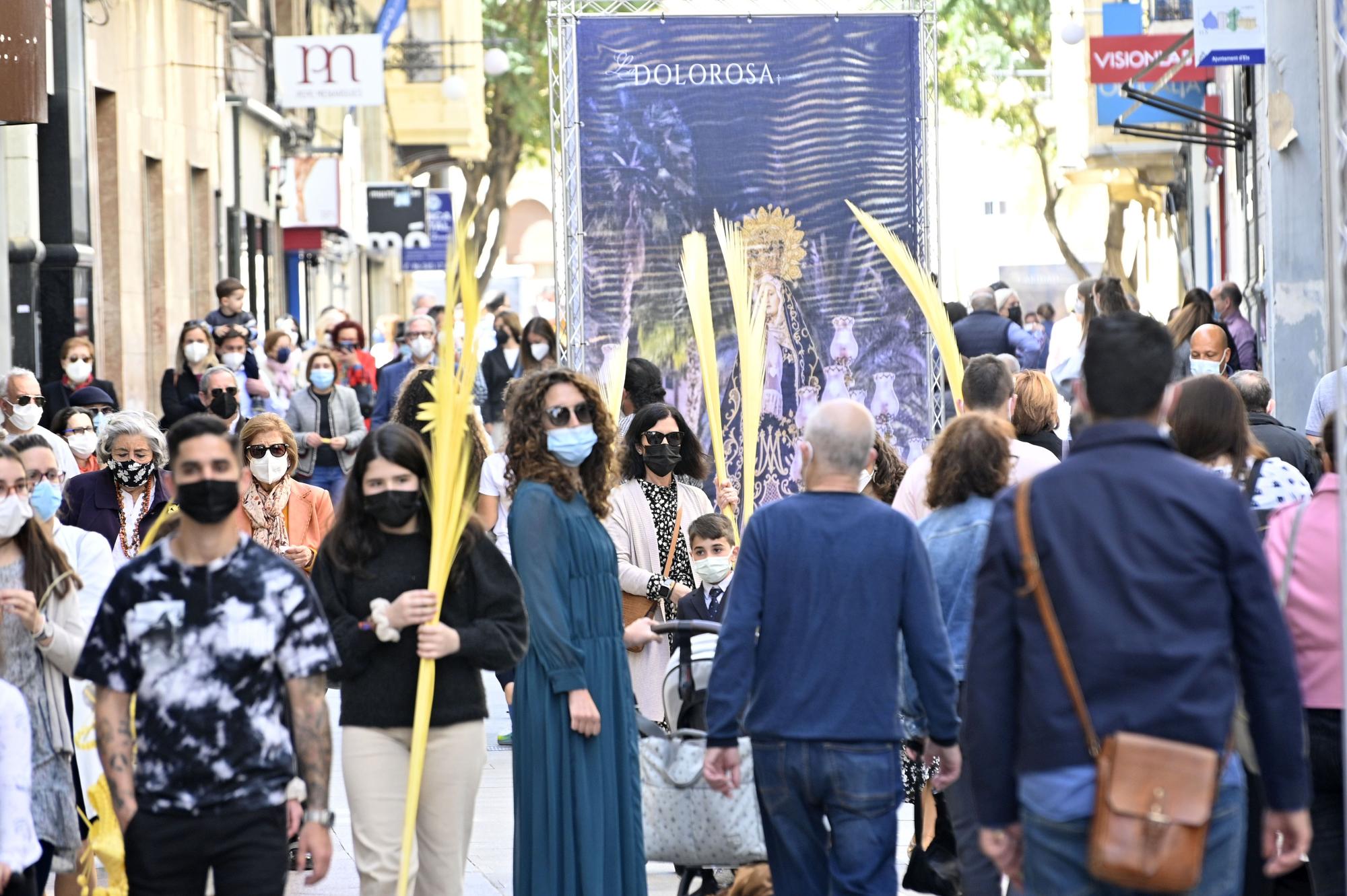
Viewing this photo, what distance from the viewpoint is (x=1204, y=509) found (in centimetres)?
Answer: 445

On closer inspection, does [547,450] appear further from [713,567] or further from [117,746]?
[117,746]

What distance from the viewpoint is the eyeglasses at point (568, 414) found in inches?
268

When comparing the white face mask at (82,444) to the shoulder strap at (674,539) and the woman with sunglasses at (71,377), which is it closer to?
the woman with sunglasses at (71,377)

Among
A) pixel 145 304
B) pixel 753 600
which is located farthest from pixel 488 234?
pixel 753 600

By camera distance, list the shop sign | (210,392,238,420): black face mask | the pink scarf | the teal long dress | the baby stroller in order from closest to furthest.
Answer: the teal long dress
the baby stroller
the pink scarf
(210,392,238,420): black face mask
the shop sign

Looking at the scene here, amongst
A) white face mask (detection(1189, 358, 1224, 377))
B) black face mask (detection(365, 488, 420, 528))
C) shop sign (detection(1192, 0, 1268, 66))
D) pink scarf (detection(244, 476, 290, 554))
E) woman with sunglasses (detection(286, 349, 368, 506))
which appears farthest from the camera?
shop sign (detection(1192, 0, 1268, 66))

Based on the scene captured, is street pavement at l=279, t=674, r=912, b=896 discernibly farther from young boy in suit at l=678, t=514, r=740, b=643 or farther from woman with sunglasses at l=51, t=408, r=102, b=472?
woman with sunglasses at l=51, t=408, r=102, b=472

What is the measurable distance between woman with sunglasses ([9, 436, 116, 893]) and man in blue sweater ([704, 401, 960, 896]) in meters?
2.04

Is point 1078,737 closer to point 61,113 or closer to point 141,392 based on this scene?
point 61,113

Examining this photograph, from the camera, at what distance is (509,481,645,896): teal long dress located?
6598mm

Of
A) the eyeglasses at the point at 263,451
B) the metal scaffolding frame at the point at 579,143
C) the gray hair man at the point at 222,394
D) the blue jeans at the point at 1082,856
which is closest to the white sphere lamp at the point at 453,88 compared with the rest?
the gray hair man at the point at 222,394

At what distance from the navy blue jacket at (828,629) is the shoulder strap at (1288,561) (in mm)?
890

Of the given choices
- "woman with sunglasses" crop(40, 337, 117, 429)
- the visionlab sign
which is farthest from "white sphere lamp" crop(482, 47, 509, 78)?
"woman with sunglasses" crop(40, 337, 117, 429)

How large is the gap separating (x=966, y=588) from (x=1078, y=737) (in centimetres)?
249
